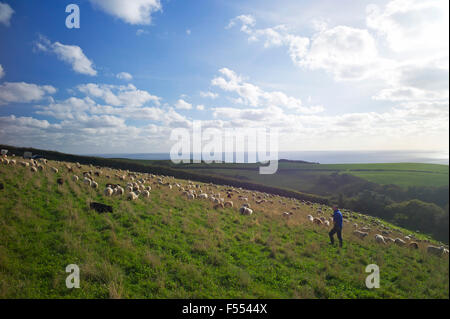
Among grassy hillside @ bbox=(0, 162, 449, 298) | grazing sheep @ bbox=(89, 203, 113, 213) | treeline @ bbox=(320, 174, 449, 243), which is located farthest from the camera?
grazing sheep @ bbox=(89, 203, 113, 213)

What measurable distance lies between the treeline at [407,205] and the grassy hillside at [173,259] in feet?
4.73

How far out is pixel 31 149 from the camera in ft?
149

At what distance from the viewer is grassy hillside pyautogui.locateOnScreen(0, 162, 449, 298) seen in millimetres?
6035

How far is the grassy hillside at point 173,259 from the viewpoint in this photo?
238 inches

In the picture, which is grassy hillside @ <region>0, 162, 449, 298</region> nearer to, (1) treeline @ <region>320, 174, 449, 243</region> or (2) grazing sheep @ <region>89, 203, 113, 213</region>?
(2) grazing sheep @ <region>89, 203, 113, 213</region>

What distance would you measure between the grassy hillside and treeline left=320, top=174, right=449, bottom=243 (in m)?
1.44

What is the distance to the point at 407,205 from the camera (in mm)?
16484

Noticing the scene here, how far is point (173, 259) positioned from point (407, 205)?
19.1m

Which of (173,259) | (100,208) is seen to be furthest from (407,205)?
(100,208)

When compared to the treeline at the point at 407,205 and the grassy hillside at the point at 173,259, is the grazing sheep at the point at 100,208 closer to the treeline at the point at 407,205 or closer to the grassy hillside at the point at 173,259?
the grassy hillside at the point at 173,259

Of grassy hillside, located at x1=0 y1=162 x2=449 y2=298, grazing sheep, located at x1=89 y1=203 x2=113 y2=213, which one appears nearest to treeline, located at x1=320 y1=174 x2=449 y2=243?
grassy hillside, located at x1=0 y1=162 x2=449 y2=298

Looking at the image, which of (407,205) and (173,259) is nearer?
(173,259)

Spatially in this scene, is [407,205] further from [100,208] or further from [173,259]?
[100,208]
